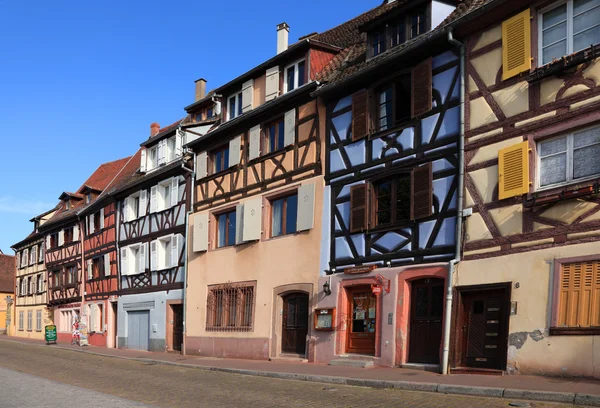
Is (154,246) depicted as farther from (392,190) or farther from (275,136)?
(392,190)

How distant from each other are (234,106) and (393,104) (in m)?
8.94

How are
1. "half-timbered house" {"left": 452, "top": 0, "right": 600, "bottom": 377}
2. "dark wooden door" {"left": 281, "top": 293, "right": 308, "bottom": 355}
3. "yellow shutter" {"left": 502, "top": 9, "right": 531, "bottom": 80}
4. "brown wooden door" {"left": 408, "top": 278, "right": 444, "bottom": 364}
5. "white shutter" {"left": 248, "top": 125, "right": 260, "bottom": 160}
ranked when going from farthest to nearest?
"white shutter" {"left": 248, "top": 125, "right": 260, "bottom": 160}
"dark wooden door" {"left": 281, "top": 293, "right": 308, "bottom": 355}
"brown wooden door" {"left": 408, "top": 278, "right": 444, "bottom": 364}
"yellow shutter" {"left": 502, "top": 9, "right": 531, "bottom": 80}
"half-timbered house" {"left": 452, "top": 0, "right": 600, "bottom": 377}

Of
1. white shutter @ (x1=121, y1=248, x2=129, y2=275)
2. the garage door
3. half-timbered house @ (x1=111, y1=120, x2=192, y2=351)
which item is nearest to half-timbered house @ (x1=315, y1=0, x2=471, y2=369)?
half-timbered house @ (x1=111, y1=120, x2=192, y2=351)

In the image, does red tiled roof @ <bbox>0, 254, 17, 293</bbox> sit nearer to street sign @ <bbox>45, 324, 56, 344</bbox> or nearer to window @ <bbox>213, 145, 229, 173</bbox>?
street sign @ <bbox>45, 324, 56, 344</bbox>

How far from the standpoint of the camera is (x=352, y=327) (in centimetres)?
1794

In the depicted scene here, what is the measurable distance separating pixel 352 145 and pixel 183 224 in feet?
35.7

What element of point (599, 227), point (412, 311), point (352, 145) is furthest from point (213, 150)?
point (599, 227)

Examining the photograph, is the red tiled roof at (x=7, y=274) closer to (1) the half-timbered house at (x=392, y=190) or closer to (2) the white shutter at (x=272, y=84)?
(2) the white shutter at (x=272, y=84)

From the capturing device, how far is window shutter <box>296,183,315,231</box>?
19.4m

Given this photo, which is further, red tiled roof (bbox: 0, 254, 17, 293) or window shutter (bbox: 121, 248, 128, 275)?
red tiled roof (bbox: 0, 254, 17, 293)

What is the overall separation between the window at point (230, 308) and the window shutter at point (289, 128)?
4926 millimetres

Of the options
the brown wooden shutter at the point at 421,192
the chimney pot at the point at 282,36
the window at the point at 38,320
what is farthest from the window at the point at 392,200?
the window at the point at 38,320

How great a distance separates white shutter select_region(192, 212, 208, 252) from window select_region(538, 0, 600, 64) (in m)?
14.4

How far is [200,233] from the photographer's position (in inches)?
985
